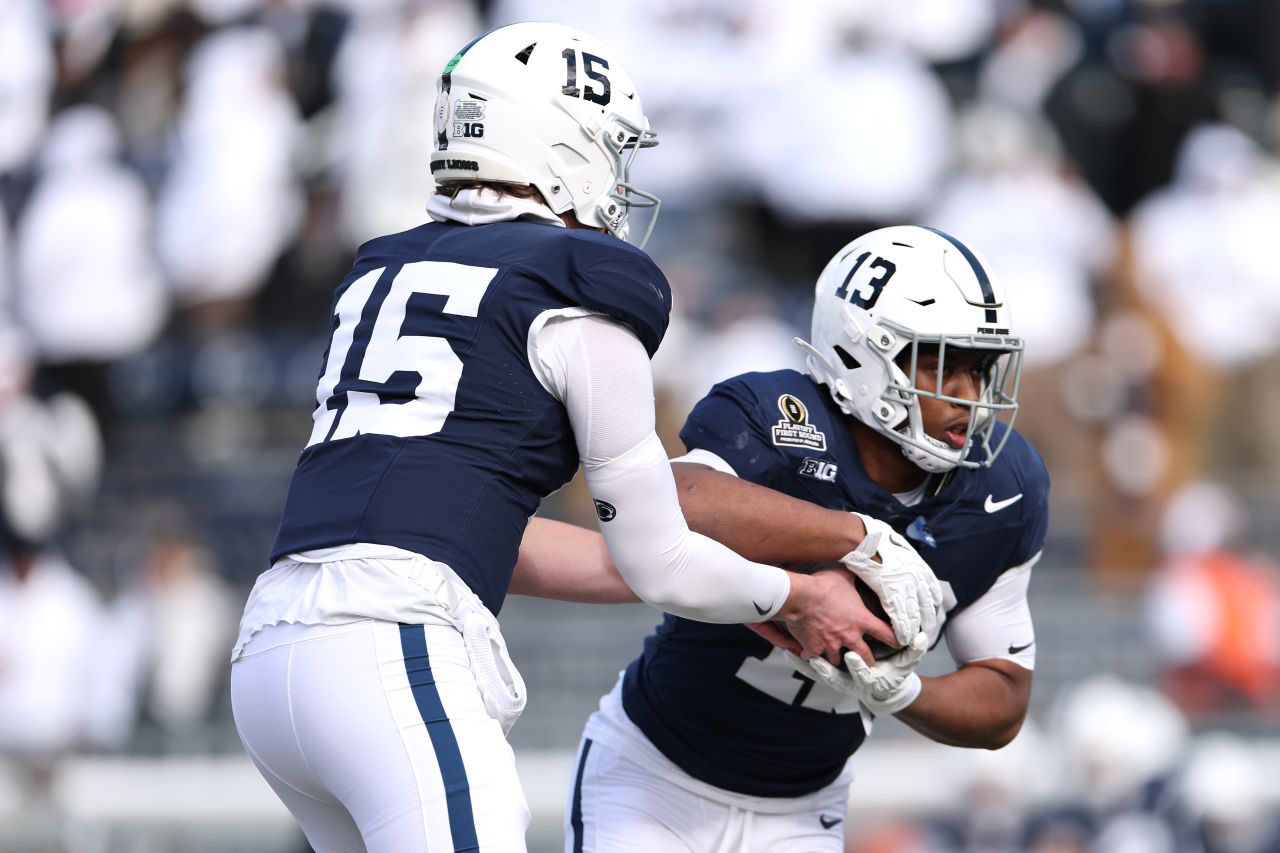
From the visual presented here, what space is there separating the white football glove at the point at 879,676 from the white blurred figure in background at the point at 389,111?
6.09 metres

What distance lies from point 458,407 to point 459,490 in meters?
0.14

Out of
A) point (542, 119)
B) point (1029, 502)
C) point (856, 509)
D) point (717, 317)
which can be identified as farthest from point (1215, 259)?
point (542, 119)

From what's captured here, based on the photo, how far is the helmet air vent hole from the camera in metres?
4.08

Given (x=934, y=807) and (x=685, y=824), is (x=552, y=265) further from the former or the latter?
(x=934, y=807)

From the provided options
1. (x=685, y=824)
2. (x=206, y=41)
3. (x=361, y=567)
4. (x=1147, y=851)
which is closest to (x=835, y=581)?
(x=685, y=824)

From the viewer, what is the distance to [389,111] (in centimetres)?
1009

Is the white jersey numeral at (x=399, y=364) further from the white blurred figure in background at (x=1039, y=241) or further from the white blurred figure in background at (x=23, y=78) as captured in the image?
the white blurred figure in background at (x=23, y=78)

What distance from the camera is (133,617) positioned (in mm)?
9344

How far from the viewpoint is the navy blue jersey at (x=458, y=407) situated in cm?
330

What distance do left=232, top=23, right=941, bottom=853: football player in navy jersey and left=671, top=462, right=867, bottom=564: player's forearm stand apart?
15cm

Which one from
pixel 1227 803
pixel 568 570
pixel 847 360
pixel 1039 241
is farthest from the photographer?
pixel 1039 241

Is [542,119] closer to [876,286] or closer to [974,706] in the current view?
[876,286]

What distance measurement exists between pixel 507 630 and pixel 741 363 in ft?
5.24

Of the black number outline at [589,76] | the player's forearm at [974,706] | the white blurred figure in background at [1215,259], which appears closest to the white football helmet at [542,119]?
the black number outline at [589,76]
